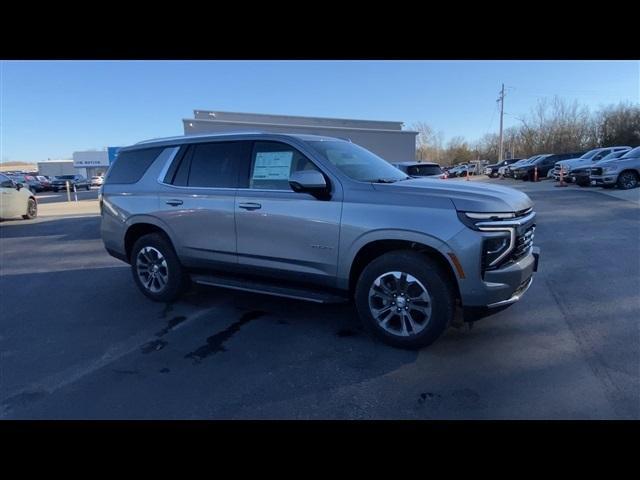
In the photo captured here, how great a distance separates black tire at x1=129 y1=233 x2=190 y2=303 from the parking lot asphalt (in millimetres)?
154

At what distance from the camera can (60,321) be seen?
4.46 metres

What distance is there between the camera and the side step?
12.4 ft

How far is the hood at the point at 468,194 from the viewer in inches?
125

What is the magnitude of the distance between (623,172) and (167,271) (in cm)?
1769

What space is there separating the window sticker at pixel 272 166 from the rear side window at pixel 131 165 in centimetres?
152

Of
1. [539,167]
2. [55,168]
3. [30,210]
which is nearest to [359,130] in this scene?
[539,167]

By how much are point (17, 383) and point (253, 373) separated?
1.91 metres

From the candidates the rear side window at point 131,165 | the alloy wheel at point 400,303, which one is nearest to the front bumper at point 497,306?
the alloy wheel at point 400,303

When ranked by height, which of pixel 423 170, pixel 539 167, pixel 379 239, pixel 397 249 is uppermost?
pixel 539 167

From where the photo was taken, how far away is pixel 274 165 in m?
4.12

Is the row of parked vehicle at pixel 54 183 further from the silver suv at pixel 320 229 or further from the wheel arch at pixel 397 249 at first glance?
the wheel arch at pixel 397 249

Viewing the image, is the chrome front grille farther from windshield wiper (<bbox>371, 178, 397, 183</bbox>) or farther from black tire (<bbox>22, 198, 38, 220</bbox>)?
black tire (<bbox>22, 198, 38, 220</bbox>)

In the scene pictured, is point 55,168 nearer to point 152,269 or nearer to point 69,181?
point 69,181

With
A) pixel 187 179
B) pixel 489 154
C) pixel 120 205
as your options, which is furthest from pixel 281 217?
pixel 489 154
